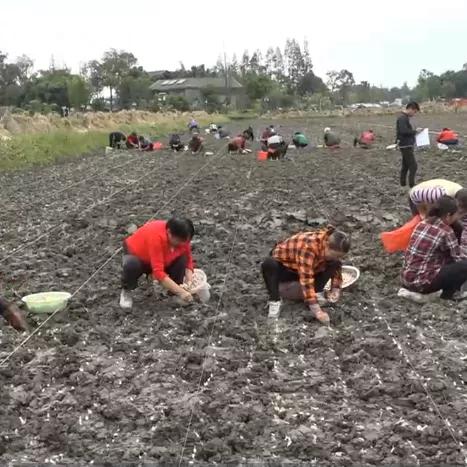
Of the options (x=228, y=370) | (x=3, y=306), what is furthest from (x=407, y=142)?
(x=3, y=306)

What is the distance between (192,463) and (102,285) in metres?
3.62

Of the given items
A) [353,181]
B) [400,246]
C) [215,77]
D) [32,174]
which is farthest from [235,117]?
[400,246]

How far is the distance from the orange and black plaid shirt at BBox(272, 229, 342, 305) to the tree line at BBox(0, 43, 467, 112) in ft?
179

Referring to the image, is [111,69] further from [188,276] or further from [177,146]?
[188,276]

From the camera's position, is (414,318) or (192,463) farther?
(414,318)

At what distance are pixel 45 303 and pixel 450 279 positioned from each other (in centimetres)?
329

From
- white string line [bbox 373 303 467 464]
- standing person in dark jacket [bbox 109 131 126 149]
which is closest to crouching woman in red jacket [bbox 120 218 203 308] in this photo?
white string line [bbox 373 303 467 464]

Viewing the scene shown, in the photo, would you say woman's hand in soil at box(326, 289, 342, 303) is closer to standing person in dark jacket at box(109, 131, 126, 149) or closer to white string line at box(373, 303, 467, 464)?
white string line at box(373, 303, 467, 464)

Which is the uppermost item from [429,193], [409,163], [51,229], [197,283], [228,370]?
[429,193]

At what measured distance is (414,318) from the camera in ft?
18.0

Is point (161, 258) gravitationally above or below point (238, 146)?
above

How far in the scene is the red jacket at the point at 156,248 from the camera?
562cm

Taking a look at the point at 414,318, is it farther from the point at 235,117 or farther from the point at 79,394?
the point at 235,117

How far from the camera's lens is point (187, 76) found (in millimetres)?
119938
